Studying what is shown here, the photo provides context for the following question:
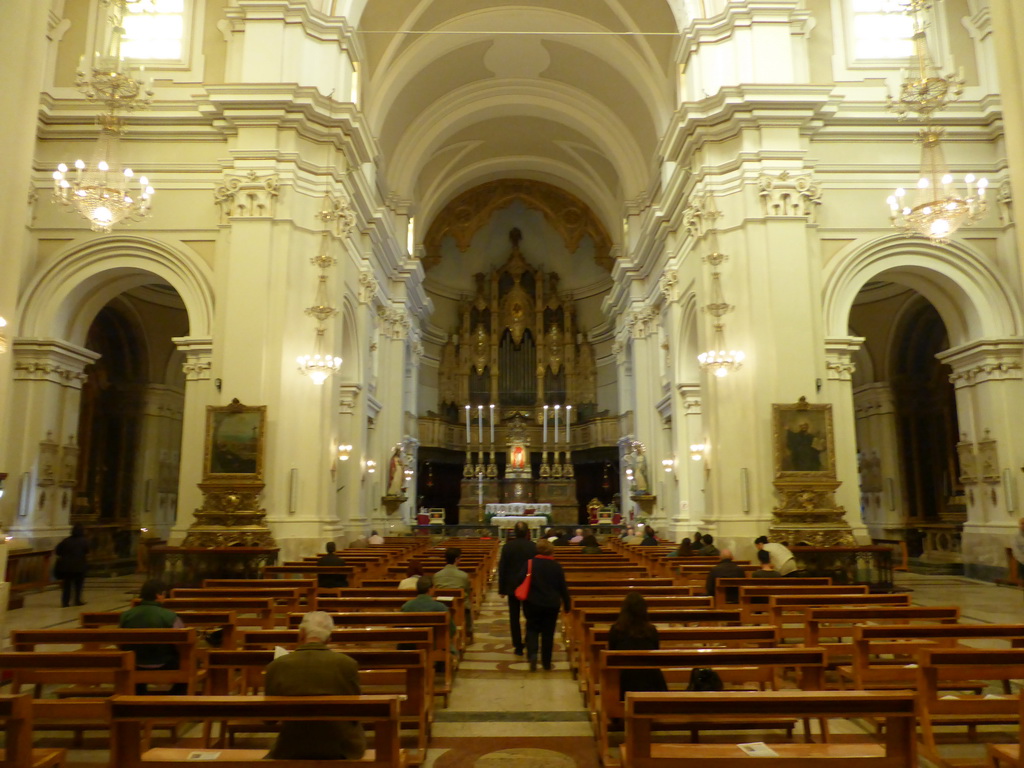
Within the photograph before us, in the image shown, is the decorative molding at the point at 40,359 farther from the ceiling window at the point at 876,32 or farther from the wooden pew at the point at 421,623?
the ceiling window at the point at 876,32

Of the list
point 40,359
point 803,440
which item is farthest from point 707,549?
point 40,359

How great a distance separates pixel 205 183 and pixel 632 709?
1502 centimetres

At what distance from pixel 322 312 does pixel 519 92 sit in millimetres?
13485

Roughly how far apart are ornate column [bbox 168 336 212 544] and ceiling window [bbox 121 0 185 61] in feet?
20.4

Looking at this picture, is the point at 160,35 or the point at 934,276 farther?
the point at 160,35

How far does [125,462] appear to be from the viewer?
66.1 ft

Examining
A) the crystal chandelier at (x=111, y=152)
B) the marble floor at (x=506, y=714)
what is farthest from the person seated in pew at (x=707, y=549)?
the crystal chandelier at (x=111, y=152)

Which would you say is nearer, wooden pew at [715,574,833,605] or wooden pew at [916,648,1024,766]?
wooden pew at [916,648,1024,766]

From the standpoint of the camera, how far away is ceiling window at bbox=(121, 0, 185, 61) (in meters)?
16.5

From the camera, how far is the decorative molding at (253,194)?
1494 cm

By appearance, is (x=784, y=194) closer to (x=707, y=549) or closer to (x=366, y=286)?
(x=707, y=549)

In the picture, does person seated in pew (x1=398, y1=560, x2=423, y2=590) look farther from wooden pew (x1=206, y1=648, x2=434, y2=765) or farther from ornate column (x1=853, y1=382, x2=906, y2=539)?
ornate column (x1=853, y1=382, x2=906, y2=539)

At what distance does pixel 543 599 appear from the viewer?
6.98m

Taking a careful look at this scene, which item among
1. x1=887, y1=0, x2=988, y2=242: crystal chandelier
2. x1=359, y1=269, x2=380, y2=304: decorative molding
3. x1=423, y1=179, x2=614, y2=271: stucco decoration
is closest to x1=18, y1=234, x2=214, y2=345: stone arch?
x1=359, y1=269, x2=380, y2=304: decorative molding
